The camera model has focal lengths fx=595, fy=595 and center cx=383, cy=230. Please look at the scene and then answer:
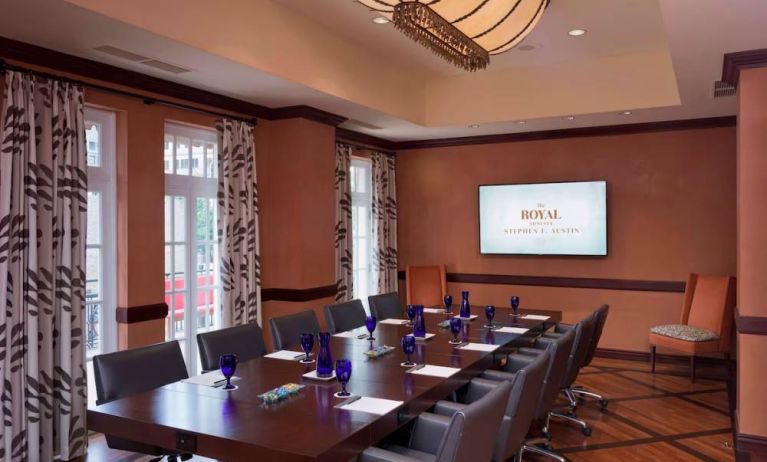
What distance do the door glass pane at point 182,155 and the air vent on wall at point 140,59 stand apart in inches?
33.7

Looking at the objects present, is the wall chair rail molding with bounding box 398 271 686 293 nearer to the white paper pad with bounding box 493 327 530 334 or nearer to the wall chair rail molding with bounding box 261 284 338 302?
the wall chair rail molding with bounding box 261 284 338 302

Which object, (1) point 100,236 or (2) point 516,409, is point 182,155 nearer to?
(1) point 100,236

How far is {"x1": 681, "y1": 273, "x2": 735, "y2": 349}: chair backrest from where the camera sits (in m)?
6.00

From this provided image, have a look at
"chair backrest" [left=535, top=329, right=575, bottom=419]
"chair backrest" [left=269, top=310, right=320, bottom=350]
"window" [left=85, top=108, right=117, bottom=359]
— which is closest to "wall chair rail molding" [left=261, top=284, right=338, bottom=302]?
"chair backrest" [left=269, top=310, right=320, bottom=350]

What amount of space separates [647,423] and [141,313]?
405 cm

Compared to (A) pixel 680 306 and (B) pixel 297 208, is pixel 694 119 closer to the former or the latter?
(A) pixel 680 306

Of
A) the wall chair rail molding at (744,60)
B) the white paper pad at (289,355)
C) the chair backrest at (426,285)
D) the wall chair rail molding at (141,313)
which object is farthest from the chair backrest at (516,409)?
the chair backrest at (426,285)

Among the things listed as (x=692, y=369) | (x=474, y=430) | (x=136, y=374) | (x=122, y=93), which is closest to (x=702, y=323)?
(x=692, y=369)

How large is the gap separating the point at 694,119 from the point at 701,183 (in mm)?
710

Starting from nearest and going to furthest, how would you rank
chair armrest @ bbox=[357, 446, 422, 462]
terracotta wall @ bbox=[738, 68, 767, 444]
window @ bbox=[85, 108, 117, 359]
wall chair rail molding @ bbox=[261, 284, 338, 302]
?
chair armrest @ bbox=[357, 446, 422, 462] → terracotta wall @ bbox=[738, 68, 767, 444] → window @ bbox=[85, 108, 117, 359] → wall chair rail molding @ bbox=[261, 284, 338, 302]

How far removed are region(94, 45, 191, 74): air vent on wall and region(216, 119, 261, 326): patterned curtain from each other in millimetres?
993

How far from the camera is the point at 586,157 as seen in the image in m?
7.16

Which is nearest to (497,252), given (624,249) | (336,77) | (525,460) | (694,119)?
(624,249)

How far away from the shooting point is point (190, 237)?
5.30 meters
